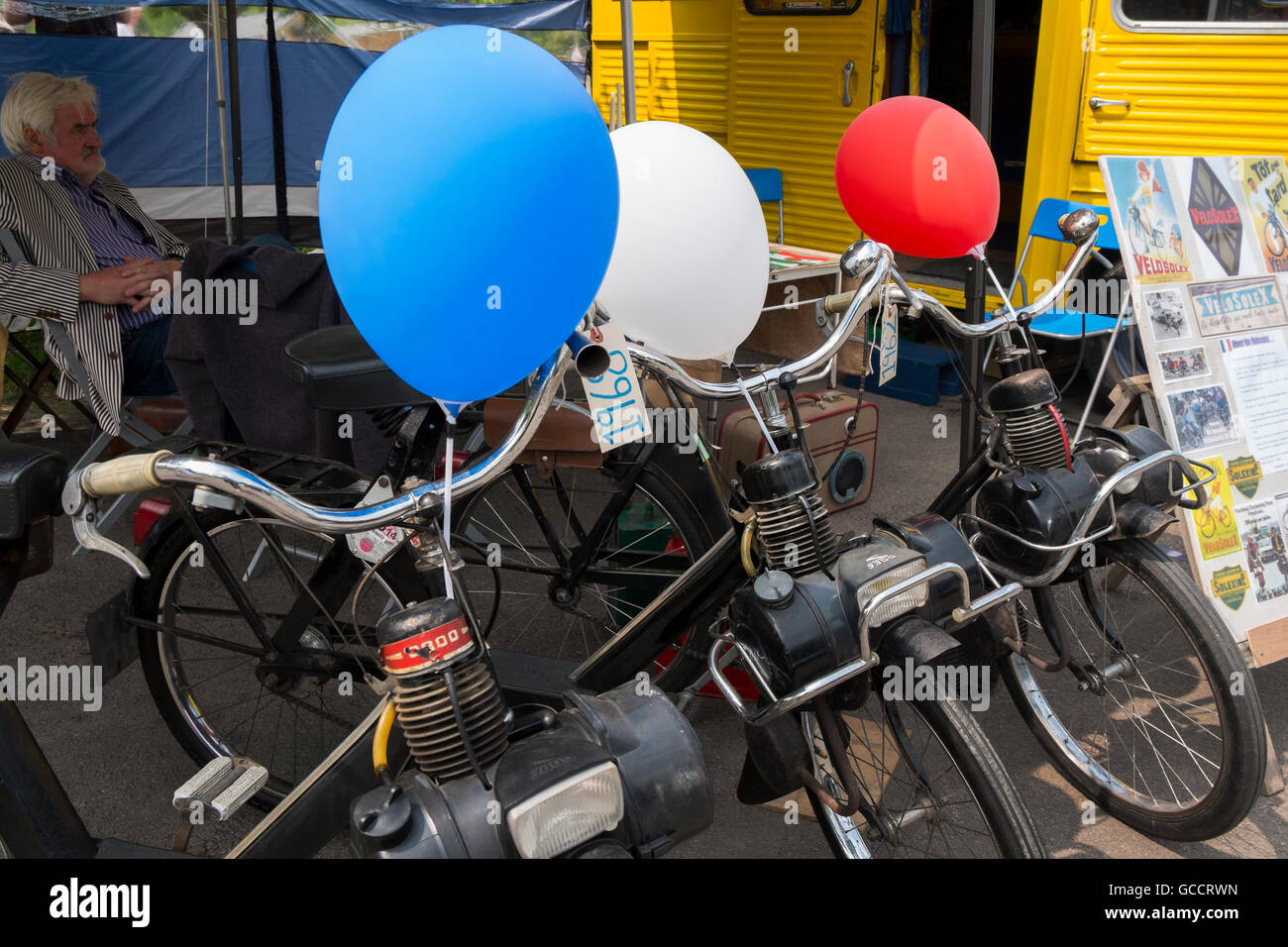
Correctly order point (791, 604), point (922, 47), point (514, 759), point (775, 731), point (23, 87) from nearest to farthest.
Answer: point (514, 759) < point (791, 604) < point (775, 731) < point (23, 87) < point (922, 47)

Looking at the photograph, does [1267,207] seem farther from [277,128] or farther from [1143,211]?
[277,128]

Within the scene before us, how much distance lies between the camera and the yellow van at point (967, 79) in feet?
13.7

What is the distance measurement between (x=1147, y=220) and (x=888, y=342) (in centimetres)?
115

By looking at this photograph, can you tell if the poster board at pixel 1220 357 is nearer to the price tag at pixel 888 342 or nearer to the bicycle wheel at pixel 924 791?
the price tag at pixel 888 342

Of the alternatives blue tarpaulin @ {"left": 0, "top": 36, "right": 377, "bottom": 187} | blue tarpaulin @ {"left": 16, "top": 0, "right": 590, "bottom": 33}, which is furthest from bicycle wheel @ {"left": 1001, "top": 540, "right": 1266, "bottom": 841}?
blue tarpaulin @ {"left": 0, "top": 36, "right": 377, "bottom": 187}

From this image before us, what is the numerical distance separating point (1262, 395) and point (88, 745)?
3486 mm

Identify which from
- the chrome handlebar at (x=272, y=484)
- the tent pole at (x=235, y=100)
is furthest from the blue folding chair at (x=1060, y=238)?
the tent pole at (x=235, y=100)

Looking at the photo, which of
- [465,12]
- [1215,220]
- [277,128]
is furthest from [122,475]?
[465,12]

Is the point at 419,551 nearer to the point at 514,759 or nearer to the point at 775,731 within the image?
the point at 514,759

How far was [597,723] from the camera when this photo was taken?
153 centimetres

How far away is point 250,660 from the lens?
3.05m

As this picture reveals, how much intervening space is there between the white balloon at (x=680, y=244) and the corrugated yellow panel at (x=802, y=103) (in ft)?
13.0

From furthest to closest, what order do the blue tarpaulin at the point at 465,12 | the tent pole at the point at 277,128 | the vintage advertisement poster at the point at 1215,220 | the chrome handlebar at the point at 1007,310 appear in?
1. the blue tarpaulin at the point at 465,12
2. the tent pole at the point at 277,128
3. the vintage advertisement poster at the point at 1215,220
4. the chrome handlebar at the point at 1007,310

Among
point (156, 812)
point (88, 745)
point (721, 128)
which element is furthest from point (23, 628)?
point (721, 128)
